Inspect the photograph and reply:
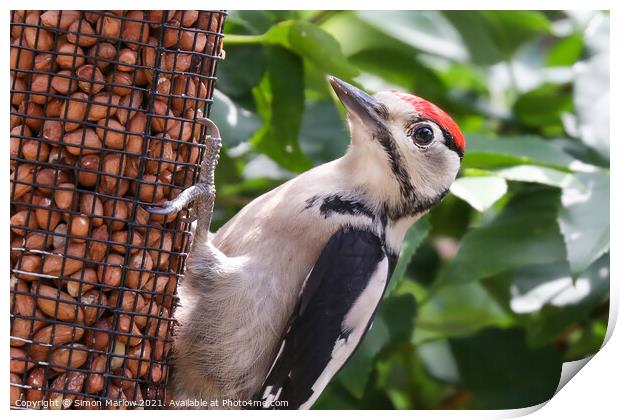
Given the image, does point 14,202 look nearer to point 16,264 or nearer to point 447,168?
point 16,264

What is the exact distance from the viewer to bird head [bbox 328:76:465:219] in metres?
1.85

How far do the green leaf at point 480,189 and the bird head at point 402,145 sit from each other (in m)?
0.04

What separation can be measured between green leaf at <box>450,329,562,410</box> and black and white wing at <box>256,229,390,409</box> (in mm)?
621

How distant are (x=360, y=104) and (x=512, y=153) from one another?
0.49m

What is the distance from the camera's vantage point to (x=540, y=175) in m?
2.00

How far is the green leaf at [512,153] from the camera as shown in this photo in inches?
79.9

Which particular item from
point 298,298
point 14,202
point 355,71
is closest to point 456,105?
point 355,71

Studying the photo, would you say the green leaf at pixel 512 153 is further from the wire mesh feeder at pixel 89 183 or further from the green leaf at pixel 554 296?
the wire mesh feeder at pixel 89 183

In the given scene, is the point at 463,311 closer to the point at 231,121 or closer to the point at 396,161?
the point at 396,161

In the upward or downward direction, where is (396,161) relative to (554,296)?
upward

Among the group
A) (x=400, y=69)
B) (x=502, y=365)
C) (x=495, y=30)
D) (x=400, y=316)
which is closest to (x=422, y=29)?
(x=400, y=69)

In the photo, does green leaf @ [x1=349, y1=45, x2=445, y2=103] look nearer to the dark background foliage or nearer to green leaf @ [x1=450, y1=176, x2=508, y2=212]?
the dark background foliage

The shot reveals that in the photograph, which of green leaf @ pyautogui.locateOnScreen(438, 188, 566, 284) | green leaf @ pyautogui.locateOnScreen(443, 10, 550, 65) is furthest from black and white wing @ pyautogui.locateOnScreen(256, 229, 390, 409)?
Answer: green leaf @ pyautogui.locateOnScreen(443, 10, 550, 65)

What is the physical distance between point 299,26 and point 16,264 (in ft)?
2.62
